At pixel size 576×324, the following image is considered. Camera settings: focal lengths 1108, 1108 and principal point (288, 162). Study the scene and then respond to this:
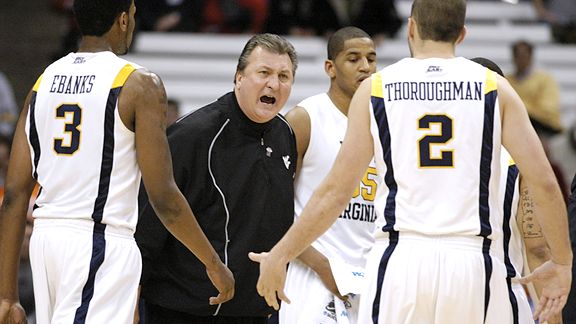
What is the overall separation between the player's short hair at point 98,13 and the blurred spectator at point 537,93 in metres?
8.76

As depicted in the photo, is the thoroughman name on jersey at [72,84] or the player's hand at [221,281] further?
the player's hand at [221,281]

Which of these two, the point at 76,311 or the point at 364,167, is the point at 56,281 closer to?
the point at 76,311

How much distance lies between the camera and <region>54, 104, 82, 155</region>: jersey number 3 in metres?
5.31

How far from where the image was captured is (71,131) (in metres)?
5.32

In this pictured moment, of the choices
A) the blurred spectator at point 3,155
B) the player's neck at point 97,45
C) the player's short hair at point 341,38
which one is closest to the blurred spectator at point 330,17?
the blurred spectator at point 3,155

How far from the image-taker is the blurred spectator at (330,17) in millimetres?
13938

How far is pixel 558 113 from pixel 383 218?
911 cm

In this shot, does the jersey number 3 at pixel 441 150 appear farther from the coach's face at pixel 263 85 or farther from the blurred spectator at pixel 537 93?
the blurred spectator at pixel 537 93

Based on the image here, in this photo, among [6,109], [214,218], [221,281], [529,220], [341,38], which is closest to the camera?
[221,281]

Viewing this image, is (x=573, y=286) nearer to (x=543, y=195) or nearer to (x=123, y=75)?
(x=543, y=195)

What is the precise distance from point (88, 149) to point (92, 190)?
0.20 meters

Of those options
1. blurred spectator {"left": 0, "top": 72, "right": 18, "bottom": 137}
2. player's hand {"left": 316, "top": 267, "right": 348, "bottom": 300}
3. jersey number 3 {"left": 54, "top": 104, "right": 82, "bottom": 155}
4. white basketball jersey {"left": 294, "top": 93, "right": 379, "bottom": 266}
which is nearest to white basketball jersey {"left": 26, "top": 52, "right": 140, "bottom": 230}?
jersey number 3 {"left": 54, "top": 104, "right": 82, "bottom": 155}

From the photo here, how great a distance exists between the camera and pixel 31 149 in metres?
5.48

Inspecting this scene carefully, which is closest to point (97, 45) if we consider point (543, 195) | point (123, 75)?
point (123, 75)
